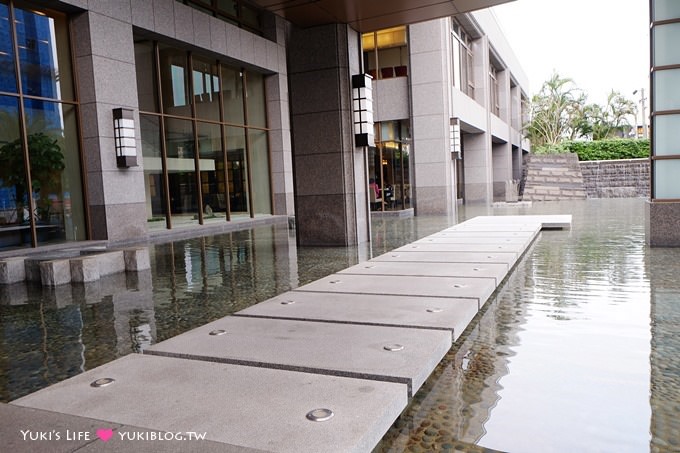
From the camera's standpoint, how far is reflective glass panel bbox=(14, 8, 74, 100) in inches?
514

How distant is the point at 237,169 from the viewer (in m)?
21.2

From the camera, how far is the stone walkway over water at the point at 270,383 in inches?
92.4

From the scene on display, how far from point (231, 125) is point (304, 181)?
412 inches

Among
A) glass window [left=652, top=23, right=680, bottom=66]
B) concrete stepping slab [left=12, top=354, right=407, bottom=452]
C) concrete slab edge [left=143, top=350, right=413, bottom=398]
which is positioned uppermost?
glass window [left=652, top=23, right=680, bottom=66]

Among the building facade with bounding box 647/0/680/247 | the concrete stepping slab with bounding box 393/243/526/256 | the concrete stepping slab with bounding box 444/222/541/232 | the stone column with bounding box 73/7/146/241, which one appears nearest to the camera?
the concrete stepping slab with bounding box 393/243/526/256

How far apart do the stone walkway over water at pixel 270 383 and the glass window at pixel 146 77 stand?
13.7m

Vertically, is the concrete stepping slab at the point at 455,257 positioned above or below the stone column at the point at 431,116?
below

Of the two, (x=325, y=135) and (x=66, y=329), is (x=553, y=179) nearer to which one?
(x=325, y=135)

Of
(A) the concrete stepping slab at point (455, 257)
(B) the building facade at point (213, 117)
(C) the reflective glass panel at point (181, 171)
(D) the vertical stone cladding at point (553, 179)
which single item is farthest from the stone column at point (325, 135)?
(D) the vertical stone cladding at point (553, 179)

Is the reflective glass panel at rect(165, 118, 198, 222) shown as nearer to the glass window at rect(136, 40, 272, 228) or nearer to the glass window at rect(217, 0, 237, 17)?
the glass window at rect(136, 40, 272, 228)

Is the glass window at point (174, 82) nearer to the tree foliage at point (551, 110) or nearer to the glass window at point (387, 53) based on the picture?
the glass window at point (387, 53)

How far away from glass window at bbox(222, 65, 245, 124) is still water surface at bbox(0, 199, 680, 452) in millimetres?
12642

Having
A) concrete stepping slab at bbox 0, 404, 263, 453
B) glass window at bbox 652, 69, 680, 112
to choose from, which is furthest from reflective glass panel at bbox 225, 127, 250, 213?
concrete stepping slab at bbox 0, 404, 263, 453

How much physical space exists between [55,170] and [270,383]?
42.0ft
